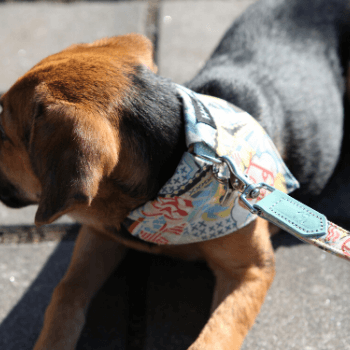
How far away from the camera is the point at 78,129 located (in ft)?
4.74

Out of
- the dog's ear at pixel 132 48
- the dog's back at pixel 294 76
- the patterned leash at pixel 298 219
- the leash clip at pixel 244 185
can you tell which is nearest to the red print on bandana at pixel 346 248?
the patterned leash at pixel 298 219

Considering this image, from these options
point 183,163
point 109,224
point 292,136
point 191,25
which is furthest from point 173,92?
point 191,25

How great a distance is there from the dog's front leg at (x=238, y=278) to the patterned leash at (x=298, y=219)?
0.45 metres

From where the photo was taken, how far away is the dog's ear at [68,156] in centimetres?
142

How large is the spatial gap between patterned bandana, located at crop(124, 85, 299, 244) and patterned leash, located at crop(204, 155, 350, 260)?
75 mm

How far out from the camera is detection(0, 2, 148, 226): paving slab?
3.75 meters

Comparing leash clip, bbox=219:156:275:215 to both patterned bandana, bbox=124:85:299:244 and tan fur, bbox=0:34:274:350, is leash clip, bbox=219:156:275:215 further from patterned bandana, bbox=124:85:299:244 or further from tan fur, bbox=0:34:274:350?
tan fur, bbox=0:34:274:350

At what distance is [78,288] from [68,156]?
91 centimetres

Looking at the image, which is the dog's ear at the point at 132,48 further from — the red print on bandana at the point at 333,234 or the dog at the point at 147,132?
the red print on bandana at the point at 333,234

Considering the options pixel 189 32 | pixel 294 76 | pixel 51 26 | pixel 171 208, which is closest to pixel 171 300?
pixel 171 208

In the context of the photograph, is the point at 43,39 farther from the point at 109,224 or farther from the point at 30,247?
the point at 109,224

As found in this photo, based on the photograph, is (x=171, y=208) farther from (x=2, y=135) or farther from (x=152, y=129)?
(x=2, y=135)

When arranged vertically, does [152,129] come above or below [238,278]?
above

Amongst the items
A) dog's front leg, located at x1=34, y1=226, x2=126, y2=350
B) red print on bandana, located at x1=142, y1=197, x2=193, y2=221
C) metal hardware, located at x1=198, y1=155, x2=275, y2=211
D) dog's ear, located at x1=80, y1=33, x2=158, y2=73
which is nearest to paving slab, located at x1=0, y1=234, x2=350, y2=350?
dog's front leg, located at x1=34, y1=226, x2=126, y2=350
